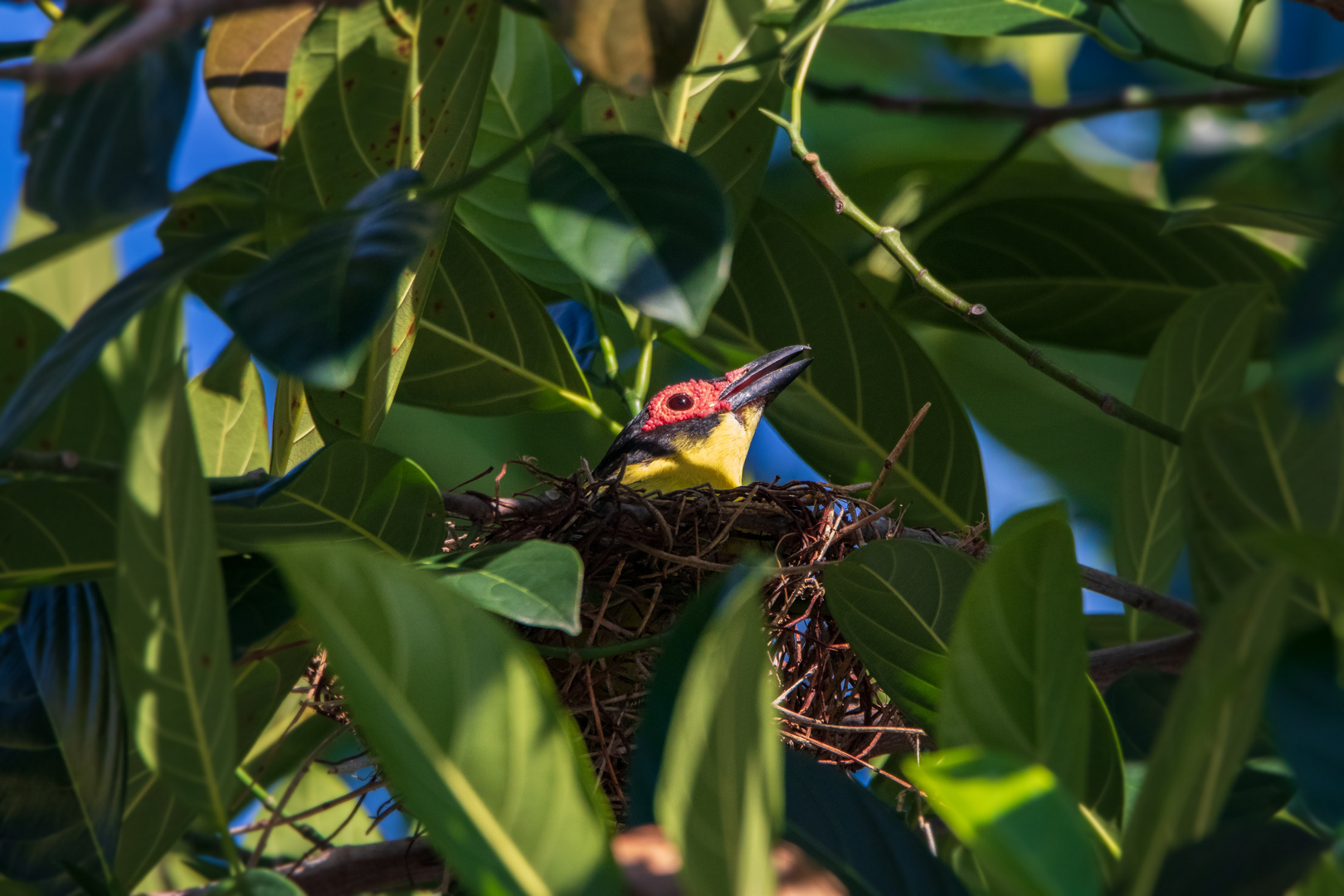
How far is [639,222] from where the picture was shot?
116cm

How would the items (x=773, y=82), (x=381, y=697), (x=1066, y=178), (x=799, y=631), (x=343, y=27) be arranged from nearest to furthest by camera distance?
(x=381, y=697) → (x=343, y=27) → (x=773, y=82) → (x=799, y=631) → (x=1066, y=178)

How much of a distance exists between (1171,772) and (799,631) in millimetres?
1197

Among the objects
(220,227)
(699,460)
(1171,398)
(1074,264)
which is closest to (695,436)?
(699,460)

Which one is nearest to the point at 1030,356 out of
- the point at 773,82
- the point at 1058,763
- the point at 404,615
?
the point at 773,82

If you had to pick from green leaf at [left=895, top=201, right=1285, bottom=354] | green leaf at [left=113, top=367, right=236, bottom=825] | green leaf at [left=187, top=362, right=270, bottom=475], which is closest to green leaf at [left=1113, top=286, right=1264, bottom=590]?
green leaf at [left=895, top=201, right=1285, bottom=354]

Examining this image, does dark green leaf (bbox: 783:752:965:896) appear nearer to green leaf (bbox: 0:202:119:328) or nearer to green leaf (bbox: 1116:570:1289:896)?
green leaf (bbox: 1116:570:1289:896)

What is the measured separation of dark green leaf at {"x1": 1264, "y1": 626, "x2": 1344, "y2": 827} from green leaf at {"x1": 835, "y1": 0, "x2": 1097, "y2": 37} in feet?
4.11

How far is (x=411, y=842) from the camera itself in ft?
6.36

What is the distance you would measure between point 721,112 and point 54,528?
4.10 feet

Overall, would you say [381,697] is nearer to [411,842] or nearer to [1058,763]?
[1058,763]

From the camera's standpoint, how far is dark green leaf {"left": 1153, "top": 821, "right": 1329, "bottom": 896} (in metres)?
0.88

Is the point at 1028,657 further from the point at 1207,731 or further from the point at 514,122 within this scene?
the point at 514,122

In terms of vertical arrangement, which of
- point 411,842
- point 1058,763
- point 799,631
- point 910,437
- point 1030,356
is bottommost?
point 411,842

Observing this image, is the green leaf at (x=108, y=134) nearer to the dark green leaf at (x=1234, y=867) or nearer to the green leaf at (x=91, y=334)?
the green leaf at (x=91, y=334)
